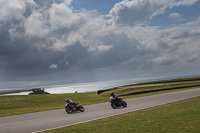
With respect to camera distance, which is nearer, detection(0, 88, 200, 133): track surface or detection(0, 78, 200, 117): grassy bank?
detection(0, 88, 200, 133): track surface

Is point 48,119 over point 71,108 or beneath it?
beneath

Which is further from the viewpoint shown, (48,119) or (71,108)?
(71,108)

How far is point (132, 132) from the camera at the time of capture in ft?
27.6

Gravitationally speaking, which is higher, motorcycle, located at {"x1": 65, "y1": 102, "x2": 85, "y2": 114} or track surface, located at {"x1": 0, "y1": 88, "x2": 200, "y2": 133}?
motorcycle, located at {"x1": 65, "y1": 102, "x2": 85, "y2": 114}

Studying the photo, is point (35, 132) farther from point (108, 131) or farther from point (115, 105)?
point (115, 105)

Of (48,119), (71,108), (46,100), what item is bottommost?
(48,119)

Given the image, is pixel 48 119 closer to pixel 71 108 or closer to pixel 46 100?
pixel 71 108

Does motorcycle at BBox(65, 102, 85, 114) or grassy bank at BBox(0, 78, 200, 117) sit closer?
motorcycle at BBox(65, 102, 85, 114)

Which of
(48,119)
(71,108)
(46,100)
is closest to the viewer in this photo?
(48,119)

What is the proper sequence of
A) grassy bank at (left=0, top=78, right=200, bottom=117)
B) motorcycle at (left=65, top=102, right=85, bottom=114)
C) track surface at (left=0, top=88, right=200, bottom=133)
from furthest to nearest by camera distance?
grassy bank at (left=0, top=78, right=200, bottom=117) < motorcycle at (left=65, top=102, right=85, bottom=114) < track surface at (left=0, top=88, right=200, bottom=133)

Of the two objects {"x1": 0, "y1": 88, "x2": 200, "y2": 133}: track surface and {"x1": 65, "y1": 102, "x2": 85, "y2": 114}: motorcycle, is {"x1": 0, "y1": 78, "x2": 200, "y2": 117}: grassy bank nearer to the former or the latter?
{"x1": 0, "y1": 88, "x2": 200, "y2": 133}: track surface

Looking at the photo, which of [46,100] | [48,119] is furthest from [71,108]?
[46,100]

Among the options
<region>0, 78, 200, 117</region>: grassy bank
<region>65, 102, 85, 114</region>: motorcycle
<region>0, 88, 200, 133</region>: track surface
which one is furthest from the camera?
<region>0, 78, 200, 117</region>: grassy bank

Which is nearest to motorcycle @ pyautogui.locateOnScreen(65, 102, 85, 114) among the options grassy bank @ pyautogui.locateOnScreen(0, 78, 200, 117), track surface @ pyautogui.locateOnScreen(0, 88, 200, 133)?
track surface @ pyautogui.locateOnScreen(0, 88, 200, 133)
